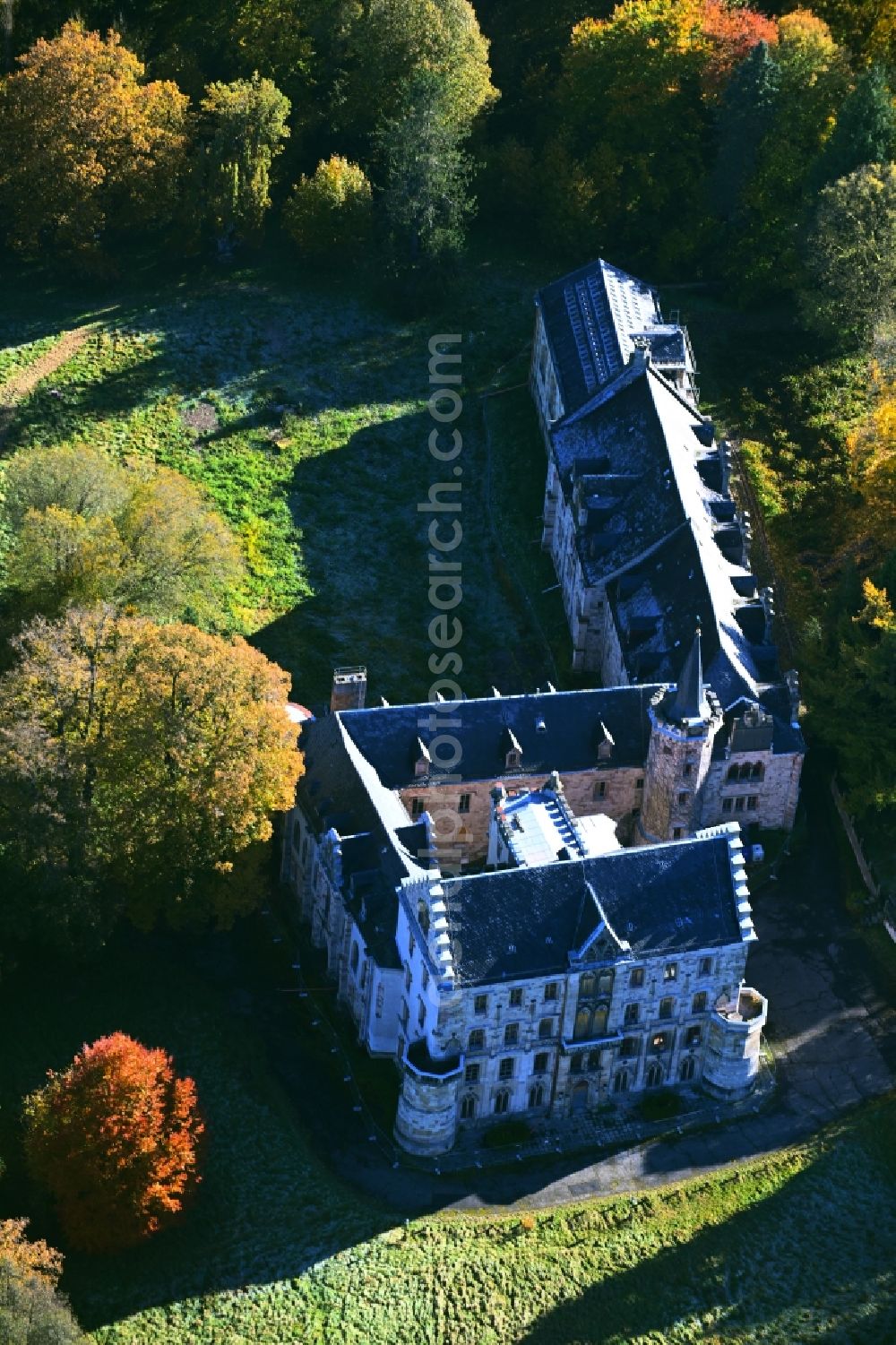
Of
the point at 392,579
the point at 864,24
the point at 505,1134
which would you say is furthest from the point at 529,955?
the point at 864,24

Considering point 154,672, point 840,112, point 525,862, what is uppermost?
point 840,112

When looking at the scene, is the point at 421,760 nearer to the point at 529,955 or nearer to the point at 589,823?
the point at 589,823

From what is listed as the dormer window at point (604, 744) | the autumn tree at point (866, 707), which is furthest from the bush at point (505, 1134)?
the autumn tree at point (866, 707)

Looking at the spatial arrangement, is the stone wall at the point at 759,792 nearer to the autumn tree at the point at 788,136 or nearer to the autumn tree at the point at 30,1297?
the autumn tree at the point at 30,1297

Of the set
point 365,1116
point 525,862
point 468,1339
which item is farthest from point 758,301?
point 468,1339

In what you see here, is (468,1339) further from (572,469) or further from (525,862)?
(572,469)

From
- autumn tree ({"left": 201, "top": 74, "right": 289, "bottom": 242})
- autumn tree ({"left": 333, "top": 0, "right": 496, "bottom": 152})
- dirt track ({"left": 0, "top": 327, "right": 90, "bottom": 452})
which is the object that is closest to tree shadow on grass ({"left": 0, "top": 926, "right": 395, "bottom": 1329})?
dirt track ({"left": 0, "top": 327, "right": 90, "bottom": 452})

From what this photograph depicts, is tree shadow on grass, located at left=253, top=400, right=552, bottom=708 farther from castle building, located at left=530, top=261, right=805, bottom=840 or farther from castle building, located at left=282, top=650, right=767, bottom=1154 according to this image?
castle building, located at left=282, top=650, right=767, bottom=1154
